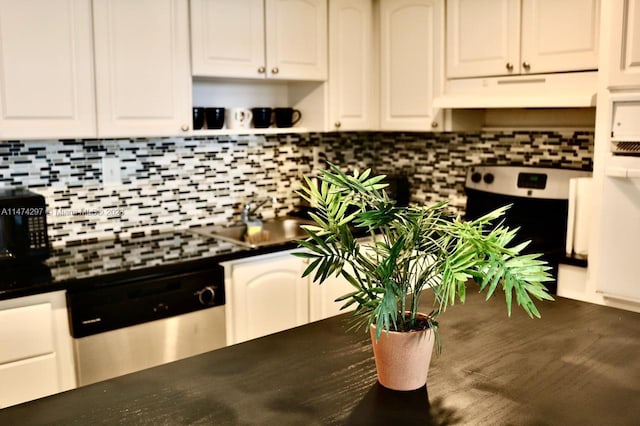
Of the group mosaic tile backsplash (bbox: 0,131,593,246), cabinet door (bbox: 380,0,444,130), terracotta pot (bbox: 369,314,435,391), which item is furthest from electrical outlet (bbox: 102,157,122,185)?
terracotta pot (bbox: 369,314,435,391)

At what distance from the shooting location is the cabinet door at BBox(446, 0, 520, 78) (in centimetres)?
322

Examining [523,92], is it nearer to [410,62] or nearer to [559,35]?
[559,35]

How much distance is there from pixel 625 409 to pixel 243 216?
2.59m

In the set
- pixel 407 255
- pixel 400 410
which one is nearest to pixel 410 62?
pixel 407 255

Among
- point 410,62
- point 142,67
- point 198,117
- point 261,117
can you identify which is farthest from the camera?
point 410,62

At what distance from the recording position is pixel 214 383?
150cm

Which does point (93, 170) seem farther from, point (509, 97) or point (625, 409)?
point (625, 409)

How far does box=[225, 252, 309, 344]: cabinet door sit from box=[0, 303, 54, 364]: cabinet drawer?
0.79 m

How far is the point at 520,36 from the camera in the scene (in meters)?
3.19

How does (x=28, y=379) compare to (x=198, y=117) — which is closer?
(x=28, y=379)

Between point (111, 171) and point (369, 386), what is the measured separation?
2168 mm

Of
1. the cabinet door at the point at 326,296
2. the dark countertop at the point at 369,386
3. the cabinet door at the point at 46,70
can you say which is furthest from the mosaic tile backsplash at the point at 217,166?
the dark countertop at the point at 369,386

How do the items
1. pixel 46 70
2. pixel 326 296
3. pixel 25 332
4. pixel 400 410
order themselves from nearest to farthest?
1. pixel 400 410
2. pixel 25 332
3. pixel 46 70
4. pixel 326 296

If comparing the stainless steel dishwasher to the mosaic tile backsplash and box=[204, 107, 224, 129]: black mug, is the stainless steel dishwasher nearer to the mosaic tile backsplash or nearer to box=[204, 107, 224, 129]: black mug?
the mosaic tile backsplash
